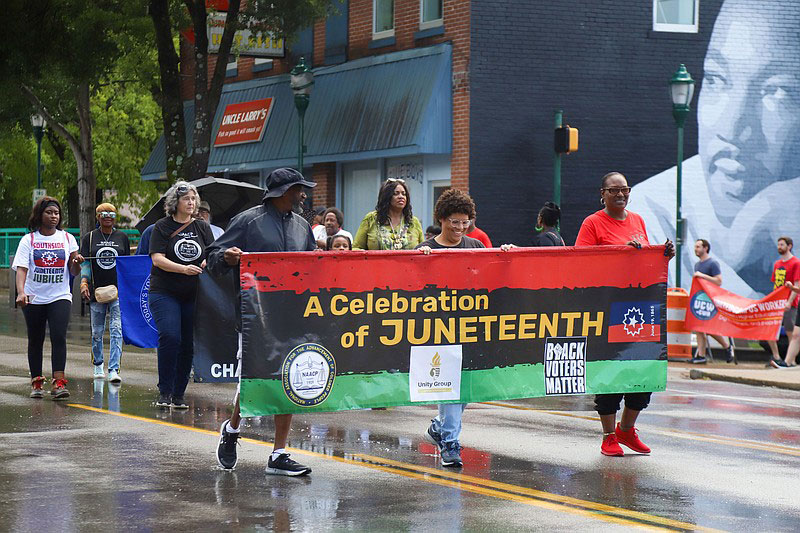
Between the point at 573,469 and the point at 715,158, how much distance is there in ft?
56.6

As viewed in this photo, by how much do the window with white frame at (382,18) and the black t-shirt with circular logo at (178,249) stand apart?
14.5 meters

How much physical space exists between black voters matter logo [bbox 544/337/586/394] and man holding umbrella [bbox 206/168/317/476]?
1995mm

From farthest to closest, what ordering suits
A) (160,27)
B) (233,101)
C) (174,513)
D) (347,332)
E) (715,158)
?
(233,101) < (715,158) < (160,27) < (347,332) < (174,513)

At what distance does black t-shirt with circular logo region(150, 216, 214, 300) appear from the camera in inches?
460

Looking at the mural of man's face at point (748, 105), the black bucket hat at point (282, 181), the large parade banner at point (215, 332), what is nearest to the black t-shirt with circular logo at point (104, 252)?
the large parade banner at point (215, 332)

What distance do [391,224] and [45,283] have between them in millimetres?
3338

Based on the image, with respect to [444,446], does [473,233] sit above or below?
above

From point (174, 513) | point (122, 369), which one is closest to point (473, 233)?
point (122, 369)

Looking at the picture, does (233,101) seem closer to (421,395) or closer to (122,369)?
(122,369)

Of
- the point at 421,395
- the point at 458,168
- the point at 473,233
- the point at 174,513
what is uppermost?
the point at 458,168

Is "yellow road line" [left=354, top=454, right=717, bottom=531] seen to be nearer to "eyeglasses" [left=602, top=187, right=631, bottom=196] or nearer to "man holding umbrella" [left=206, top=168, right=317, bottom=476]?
"man holding umbrella" [left=206, top=168, right=317, bottom=476]

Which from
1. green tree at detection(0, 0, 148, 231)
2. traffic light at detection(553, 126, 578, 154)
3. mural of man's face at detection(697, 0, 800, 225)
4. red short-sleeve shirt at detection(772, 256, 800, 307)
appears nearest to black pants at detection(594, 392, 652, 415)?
green tree at detection(0, 0, 148, 231)

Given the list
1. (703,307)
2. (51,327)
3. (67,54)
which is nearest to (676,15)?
(703,307)

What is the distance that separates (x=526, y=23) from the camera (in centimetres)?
2384
